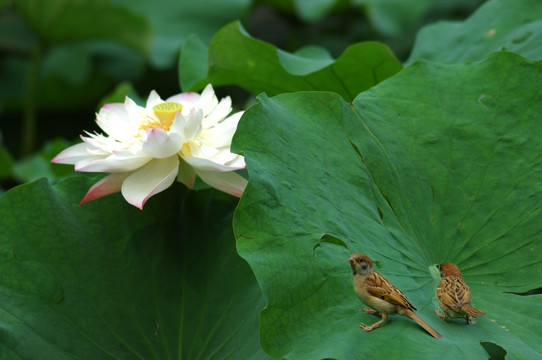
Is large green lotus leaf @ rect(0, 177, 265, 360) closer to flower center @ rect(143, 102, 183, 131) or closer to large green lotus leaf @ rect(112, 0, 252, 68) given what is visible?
flower center @ rect(143, 102, 183, 131)

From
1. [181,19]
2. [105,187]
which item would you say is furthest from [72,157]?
[181,19]

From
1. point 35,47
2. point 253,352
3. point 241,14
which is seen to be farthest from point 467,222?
point 35,47

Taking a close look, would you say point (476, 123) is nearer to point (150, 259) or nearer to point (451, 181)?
point (451, 181)

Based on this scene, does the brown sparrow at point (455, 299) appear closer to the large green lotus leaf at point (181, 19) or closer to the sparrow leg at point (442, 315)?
the sparrow leg at point (442, 315)

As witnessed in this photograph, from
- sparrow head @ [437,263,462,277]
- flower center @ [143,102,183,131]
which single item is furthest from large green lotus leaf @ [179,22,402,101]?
sparrow head @ [437,263,462,277]

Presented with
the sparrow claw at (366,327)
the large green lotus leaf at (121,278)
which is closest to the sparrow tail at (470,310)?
the sparrow claw at (366,327)

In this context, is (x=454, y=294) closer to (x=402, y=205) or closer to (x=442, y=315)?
(x=442, y=315)

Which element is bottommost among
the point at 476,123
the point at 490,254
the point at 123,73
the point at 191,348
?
the point at 123,73
